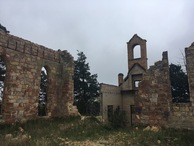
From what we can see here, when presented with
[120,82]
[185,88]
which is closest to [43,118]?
[120,82]

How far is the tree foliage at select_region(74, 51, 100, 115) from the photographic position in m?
23.5

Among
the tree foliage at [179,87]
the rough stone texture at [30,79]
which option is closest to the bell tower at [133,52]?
the tree foliage at [179,87]

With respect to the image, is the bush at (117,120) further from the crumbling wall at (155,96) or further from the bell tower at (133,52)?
the bell tower at (133,52)

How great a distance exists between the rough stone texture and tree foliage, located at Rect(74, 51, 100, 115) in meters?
11.1

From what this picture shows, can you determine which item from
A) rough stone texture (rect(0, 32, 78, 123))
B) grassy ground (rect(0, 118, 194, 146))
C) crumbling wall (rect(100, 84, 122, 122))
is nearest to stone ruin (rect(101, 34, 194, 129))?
grassy ground (rect(0, 118, 194, 146))

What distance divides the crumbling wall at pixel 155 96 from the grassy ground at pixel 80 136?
713 mm

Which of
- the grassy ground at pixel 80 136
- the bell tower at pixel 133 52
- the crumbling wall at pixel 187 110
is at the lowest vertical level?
the grassy ground at pixel 80 136

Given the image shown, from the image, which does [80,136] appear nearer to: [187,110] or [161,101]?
[161,101]

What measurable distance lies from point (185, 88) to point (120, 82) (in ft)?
22.4

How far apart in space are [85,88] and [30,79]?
15.0 m

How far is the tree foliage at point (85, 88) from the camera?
2354cm

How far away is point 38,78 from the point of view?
36.3 feet

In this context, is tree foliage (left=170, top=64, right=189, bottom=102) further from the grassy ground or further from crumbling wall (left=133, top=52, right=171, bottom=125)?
A: the grassy ground

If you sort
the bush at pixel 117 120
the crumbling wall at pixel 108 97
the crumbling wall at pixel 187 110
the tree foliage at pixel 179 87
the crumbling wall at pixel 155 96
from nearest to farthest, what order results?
the crumbling wall at pixel 187 110 < the crumbling wall at pixel 155 96 < the bush at pixel 117 120 < the crumbling wall at pixel 108 97 < the tree foliage at pixel 179 87
